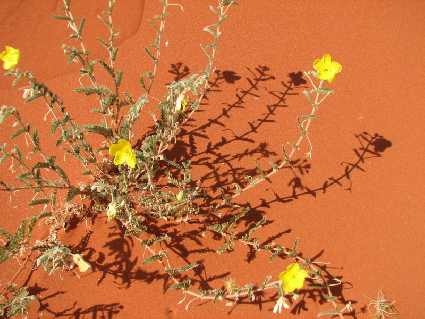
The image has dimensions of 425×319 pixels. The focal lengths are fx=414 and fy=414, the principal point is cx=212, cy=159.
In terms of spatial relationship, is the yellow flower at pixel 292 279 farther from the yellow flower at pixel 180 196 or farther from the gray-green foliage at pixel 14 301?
the gray-green foliage at pixel 14 301

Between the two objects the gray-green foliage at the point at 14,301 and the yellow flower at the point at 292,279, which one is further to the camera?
the gray-green foliage at the point at 14,301

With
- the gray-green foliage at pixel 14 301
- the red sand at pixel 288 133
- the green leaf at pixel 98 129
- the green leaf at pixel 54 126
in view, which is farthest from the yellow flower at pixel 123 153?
→ the gray-green foliage at pixel 14 301

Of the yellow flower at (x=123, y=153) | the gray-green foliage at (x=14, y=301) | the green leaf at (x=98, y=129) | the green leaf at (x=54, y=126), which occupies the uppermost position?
the green leaf at (x=98, y=129)

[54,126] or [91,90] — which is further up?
[91,90]

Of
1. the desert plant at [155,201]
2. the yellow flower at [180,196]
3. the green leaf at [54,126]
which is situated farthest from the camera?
the yellow flower at [180,196]

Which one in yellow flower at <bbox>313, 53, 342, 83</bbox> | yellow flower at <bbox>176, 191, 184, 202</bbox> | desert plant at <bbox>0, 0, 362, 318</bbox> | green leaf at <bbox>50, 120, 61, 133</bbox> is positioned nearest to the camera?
green leaf at <bbox>50, 120, 61, 133</bbox>

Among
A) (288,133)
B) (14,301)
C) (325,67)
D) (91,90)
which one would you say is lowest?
(14,301)

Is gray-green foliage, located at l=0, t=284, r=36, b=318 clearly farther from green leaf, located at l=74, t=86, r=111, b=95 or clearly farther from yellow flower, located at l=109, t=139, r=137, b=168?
green leaf, located at l=74, t=86, r=111, b=95

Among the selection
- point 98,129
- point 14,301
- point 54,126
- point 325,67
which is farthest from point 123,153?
point 325,67

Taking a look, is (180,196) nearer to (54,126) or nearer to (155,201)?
(155,201)

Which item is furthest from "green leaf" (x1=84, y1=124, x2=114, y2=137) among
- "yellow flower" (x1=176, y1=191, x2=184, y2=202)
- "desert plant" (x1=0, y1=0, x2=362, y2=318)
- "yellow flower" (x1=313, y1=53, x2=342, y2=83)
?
"yellow flower" (x1=313, y1=53, x2=342, y2=83)
